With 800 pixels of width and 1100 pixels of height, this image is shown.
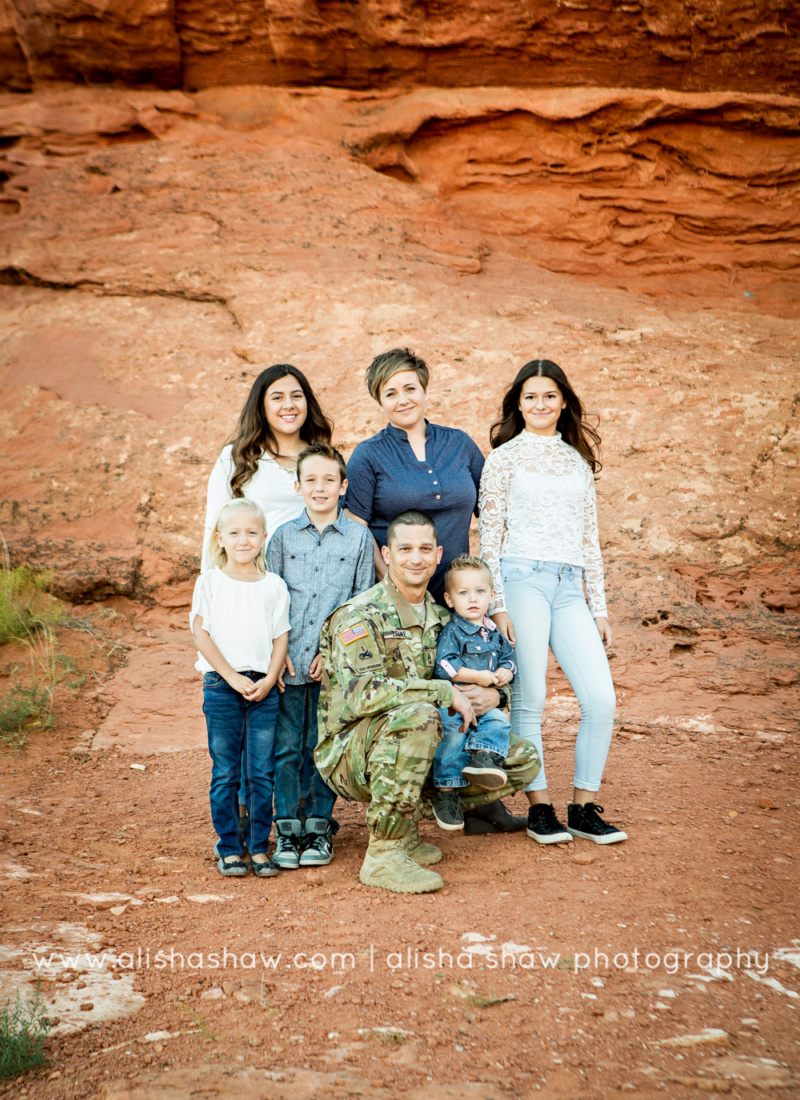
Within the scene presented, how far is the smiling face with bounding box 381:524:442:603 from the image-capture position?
3.66 m

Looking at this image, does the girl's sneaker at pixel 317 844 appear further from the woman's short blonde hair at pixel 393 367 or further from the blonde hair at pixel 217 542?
the woman's short blonde hair at pixel 393 367

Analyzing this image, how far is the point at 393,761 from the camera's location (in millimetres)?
3416

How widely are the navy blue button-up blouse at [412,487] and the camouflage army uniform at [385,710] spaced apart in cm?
38

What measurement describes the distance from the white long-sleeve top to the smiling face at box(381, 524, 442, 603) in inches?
24.7

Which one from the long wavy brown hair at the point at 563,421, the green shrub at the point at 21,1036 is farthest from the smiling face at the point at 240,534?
the green shrub at the point at 21,1036

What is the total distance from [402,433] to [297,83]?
7.13m

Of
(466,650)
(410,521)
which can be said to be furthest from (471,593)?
(410,521)

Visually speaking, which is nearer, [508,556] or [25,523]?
[508,556]

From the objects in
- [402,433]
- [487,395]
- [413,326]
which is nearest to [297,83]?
[413,326]

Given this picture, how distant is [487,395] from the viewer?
25.5ft

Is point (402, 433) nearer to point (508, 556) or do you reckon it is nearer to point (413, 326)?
point (508, 556)

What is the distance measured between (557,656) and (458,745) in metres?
0.70

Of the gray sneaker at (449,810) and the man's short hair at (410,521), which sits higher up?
the man's short hair at (410,521)

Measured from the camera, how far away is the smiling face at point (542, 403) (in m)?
4.12
